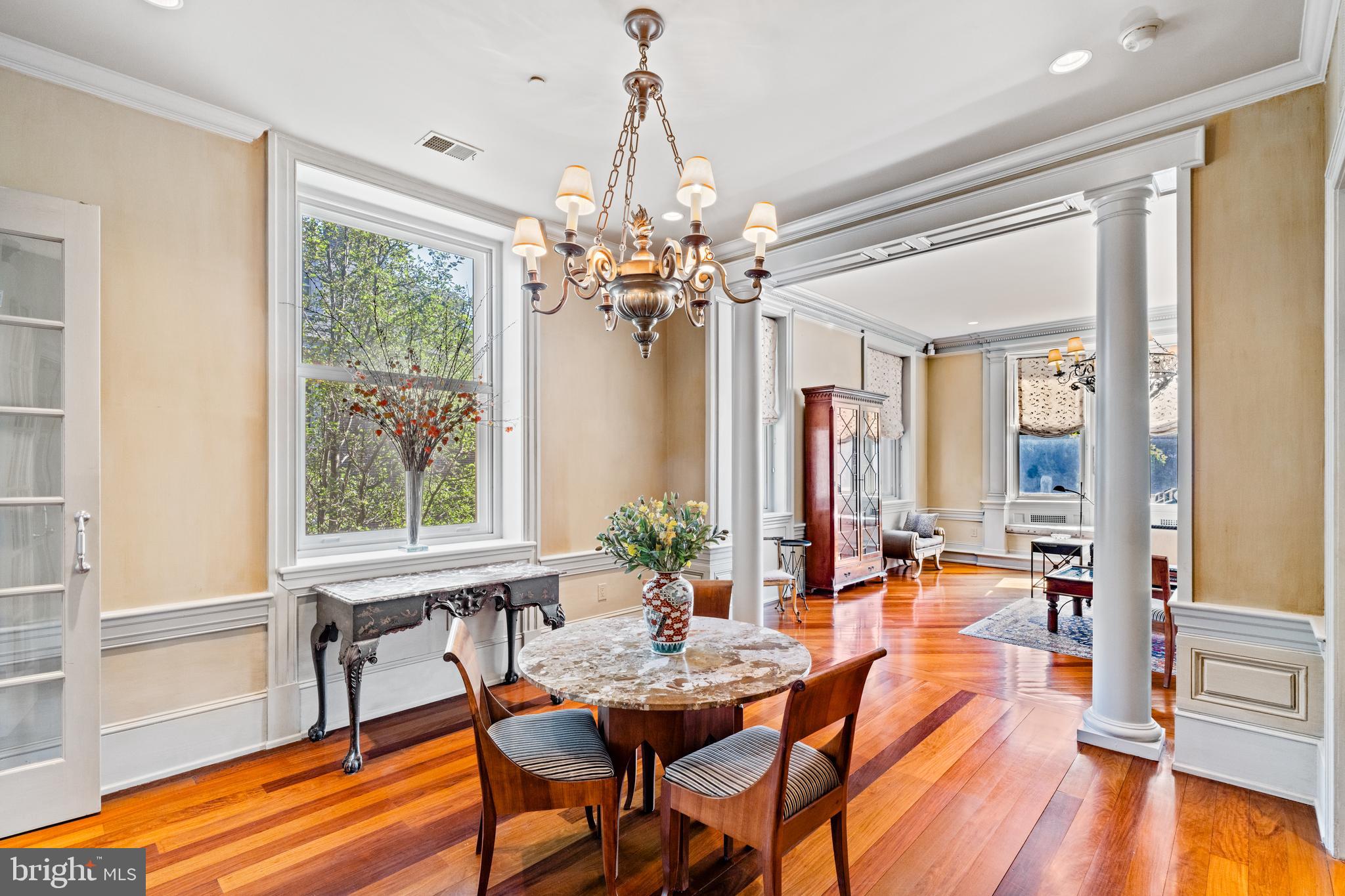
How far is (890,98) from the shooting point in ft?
8.94

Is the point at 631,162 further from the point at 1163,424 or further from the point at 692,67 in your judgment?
the point at 1163,424

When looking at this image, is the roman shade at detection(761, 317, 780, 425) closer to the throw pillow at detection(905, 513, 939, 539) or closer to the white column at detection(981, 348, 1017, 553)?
the throw pillow at detection(905, 513, 939, 539)

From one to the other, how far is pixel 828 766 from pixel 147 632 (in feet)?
9.06

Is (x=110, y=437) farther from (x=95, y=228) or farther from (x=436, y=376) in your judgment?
(x=436, y=376)

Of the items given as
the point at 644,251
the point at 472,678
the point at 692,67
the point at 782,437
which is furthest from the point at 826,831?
the point at 782,437

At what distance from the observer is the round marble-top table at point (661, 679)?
6.08ft

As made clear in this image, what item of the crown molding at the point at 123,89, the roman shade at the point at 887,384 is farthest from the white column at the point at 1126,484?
the roman shade at the point at 887,384

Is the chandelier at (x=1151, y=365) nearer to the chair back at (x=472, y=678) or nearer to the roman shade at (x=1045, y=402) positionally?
the roman shade at (x=1045, y=402)

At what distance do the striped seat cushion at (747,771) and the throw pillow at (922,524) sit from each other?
6322 millimetres

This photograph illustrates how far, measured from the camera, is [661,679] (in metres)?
1.98

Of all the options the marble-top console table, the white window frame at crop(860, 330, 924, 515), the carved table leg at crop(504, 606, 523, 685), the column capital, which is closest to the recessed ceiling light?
the column capital

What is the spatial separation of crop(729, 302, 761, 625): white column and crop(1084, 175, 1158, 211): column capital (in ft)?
6.72

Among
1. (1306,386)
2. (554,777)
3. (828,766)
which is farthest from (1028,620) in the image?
(554,777)

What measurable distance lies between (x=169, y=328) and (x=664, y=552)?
2.37 meters
